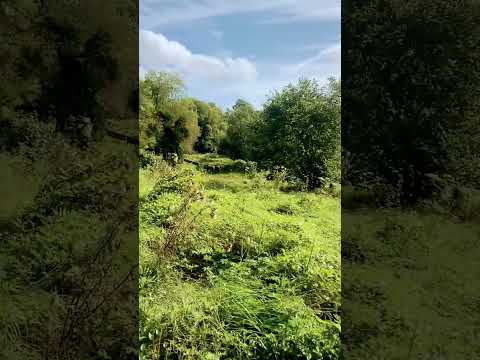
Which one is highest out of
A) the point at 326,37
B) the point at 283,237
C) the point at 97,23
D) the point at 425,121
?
the point at 326,37

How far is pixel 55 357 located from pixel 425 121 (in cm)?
318

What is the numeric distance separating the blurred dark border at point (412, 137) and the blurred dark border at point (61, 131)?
1632mm

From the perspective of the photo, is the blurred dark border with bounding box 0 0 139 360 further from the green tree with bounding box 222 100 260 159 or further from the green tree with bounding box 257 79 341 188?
A: the green tree with bounding box 257 79 341 188

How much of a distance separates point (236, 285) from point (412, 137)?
1980mm

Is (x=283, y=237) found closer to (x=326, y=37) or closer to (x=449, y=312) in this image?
(x=449, y=312)

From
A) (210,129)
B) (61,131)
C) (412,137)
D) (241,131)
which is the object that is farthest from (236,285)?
(210,129)

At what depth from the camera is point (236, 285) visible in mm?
2850

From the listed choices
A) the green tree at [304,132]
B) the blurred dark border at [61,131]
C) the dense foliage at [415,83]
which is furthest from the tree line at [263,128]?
the blurred dark border at [61,131]

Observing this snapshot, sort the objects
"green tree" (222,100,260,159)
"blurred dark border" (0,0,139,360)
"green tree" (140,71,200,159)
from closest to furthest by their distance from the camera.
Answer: "blurred dark border" (0,0,139,360) < "green tree" (140,71,200,159) < "green tree" (222,100,260,159)

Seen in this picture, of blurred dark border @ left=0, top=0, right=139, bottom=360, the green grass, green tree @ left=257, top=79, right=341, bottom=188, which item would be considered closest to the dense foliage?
the green grass

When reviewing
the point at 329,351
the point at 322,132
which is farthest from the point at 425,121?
the point at 322,132

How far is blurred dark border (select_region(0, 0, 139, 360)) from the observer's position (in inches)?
105

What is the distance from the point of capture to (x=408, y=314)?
271 cm

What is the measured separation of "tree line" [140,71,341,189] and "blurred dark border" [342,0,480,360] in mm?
3755
